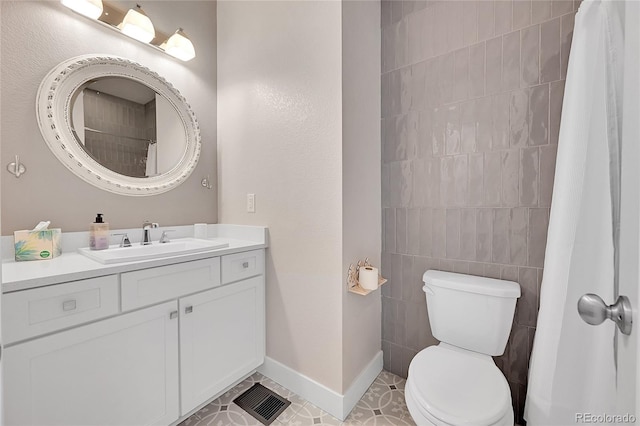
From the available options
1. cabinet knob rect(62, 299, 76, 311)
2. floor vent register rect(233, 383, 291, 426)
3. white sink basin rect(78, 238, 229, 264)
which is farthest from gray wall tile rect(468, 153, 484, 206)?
cabinet knob rect(62, 299, 76, 311)

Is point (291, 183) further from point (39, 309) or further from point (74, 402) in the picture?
point (74, 402)

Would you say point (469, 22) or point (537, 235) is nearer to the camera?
point (537, 235)

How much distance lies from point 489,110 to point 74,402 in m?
2.17

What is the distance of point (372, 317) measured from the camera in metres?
1.69

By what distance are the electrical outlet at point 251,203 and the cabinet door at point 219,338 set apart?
0.43 metres

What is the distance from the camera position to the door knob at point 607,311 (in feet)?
1.62

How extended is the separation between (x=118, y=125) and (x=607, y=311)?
83.2 inches

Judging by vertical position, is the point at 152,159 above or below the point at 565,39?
below

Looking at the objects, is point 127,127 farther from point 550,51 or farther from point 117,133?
point 550,51

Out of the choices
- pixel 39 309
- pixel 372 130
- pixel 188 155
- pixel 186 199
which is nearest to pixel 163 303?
pixel 39 309

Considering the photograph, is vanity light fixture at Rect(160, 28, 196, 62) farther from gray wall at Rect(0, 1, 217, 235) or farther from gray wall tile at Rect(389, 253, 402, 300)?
gray wall tile at Rect(389, 253, 402, 300)

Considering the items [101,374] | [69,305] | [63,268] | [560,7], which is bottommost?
[101,374]

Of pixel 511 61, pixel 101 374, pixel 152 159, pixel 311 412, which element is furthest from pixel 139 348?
pixel 511 61

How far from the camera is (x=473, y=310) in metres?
1.30
